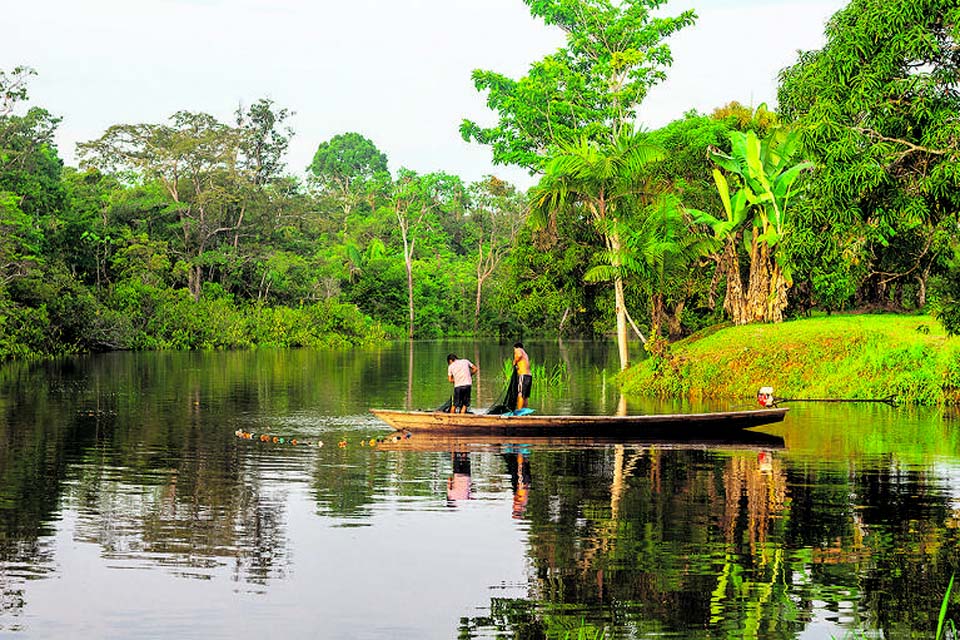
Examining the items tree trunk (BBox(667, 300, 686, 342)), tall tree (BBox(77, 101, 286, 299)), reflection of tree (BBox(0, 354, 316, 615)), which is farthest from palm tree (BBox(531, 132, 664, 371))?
tall tree (BBox(77, 101, 286, 299))

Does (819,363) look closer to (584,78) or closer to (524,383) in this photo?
(524,383)

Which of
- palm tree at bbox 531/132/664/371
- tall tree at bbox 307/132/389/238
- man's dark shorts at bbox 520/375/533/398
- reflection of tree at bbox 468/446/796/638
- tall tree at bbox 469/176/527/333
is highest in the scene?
tall tree at bbox 307/132/389/238

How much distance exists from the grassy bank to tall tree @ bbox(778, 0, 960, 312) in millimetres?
12438

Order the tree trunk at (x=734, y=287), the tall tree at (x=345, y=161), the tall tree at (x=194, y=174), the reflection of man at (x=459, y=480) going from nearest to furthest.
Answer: the reflection of man at (x=459, y=480) < the tree trunk at (x=734, y=287) < the tall tree at (x=194, y=174) < the tall tree at (x=345, y=161)

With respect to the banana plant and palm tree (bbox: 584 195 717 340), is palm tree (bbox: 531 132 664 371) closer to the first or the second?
palm tree (bbox: 584 195 717 340)

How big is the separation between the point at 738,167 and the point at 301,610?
1316 inches

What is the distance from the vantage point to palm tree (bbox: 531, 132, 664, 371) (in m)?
41.5

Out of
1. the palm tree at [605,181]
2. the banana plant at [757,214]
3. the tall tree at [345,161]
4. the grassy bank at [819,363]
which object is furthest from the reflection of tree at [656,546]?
the tall tree at [345,161]

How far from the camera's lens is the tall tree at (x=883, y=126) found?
873 inches

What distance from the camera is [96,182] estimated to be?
86.7 metres

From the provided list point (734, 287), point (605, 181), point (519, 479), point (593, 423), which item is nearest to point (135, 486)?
point (519, 479)

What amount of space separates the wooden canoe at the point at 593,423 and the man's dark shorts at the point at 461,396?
1.09 meters

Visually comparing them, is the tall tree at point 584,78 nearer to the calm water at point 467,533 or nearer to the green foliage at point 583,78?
the green foliage at point 583,78

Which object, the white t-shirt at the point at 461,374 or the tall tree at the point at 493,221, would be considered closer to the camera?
the white t-shirt at the point at 461,374
